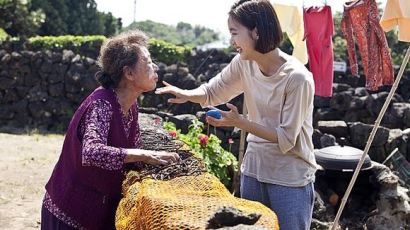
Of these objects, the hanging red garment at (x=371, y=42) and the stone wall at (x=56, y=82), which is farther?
the stone wall at (x=56, y=82)

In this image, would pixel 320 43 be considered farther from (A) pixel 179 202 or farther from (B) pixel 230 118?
(A) pixel 179 202

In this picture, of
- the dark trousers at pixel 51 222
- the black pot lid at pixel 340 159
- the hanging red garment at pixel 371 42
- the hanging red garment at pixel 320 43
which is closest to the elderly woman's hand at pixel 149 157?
the dark trousers at pixel 51 222

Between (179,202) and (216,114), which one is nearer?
(179,202)

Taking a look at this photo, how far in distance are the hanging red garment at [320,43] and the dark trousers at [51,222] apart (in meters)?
3.44

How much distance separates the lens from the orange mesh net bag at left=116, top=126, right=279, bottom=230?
5.81ft

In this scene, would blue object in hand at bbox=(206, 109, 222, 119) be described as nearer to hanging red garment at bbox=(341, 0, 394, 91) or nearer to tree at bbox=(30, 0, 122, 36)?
hanging red garment at bbox=(341, 0, 394, 91)

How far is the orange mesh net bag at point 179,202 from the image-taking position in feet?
5.81

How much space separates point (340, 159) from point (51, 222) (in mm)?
4059

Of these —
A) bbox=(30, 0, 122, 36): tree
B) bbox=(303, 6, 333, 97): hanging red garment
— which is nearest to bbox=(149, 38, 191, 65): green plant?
bbox=(30, 0, 122, 36): tree

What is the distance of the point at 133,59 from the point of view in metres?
2.46

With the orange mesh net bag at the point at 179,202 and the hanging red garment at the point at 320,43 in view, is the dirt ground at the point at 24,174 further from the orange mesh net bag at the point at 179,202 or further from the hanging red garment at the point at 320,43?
the orange mesh net bag at the point at 179,202

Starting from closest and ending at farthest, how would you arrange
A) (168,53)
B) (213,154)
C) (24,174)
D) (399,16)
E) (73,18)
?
(399,16)
(213,154)
(24,174)
(168,53)
(73,18)

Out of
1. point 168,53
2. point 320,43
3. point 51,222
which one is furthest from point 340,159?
point 168,53

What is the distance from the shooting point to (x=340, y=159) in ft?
19.7
